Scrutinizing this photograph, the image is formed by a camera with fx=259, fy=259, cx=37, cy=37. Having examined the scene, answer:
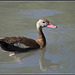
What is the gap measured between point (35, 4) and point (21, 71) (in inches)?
213

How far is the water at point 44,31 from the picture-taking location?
7.16 metres

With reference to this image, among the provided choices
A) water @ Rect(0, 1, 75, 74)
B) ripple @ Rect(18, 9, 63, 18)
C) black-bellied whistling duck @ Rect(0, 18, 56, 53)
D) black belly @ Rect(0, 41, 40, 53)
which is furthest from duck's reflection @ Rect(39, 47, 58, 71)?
ripple @ Rect(18, 9, 63, 18)

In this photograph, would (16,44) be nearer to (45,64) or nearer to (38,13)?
(45,64)

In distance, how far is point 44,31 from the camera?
9.42 meters

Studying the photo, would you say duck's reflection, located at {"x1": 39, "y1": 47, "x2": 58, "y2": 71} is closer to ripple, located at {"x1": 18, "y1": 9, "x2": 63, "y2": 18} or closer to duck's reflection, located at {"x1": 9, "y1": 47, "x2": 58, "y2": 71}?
duck's reflection, located at {"x1": 9, "y1": 47, "x2": 58, "y2": 71}

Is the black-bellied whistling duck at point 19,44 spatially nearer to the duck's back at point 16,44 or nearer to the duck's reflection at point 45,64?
the duck's back at point 16,44

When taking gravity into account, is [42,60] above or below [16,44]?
below

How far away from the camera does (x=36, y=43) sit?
8.15 meters

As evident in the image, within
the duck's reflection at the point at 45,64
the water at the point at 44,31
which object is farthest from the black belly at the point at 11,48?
the duck's reflection at the point at 45,64

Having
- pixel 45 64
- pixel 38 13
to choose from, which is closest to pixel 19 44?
pixel 45 64

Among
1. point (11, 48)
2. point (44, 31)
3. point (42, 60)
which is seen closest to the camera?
point (42, 60)

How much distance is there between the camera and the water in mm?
7164

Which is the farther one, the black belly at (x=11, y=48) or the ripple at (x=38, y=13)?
the ripple at (x=38, y=13)

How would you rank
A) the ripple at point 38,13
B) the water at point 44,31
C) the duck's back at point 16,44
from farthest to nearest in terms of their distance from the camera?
the ripple at point 38,13 → the duck's back at point 16,44 → the water at point 44,31
